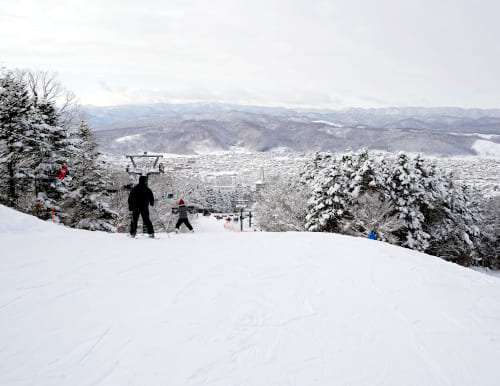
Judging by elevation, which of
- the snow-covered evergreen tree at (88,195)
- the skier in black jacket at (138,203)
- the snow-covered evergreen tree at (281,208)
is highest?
the skier in black jacket at (138,203)

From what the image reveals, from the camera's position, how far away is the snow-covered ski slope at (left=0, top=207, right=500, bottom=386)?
319 centimetres

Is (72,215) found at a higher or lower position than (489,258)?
higher

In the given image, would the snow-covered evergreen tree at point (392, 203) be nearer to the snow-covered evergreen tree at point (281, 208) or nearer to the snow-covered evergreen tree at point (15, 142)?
the snow-covered evergreen tree at point (281, 208)

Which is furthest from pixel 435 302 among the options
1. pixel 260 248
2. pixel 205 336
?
pixel 260 248

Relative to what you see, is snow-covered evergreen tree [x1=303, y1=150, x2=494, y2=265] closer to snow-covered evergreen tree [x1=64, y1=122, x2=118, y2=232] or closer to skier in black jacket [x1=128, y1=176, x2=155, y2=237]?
snow-covered evergreen tree [x1=64, y1=122, x2=118, y2=232]

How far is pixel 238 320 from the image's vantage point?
13.8 feet

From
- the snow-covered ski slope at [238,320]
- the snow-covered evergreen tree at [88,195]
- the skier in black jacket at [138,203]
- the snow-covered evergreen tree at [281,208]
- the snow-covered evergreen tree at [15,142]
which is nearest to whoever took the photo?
the snow-covered ski slope at [238,320]

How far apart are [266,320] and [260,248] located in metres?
4.39

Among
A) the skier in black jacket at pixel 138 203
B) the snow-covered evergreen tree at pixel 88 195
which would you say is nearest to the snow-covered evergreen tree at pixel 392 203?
the snow-covered evergreen tree at pixel 88 195

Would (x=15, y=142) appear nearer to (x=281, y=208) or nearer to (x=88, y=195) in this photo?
(x=88, y=195)

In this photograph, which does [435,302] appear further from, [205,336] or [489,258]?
[489,258]

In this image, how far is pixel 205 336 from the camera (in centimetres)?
377

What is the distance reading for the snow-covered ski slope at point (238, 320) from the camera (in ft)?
10.5

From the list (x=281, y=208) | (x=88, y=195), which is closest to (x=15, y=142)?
(x=88, y=195)
